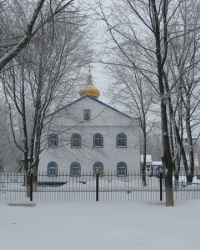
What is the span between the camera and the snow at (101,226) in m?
6.55

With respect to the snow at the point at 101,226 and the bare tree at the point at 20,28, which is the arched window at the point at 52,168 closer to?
the snow at the point at 101,226

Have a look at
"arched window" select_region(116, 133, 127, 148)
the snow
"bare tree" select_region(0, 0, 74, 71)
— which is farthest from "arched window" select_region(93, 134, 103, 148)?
"bare tree" select_region(0, 0, 74, 71)

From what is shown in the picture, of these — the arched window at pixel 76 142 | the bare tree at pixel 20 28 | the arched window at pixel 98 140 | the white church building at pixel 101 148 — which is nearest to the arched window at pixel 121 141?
the white church building at pixel 101 148

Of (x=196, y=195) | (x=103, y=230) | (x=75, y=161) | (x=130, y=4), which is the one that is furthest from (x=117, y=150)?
(x=103, y=230)

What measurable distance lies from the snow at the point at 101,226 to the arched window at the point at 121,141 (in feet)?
56.1

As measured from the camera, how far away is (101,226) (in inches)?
335

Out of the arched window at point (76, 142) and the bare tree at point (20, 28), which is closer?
the bare tree at point (20, 28)

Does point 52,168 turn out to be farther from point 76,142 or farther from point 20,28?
point 20,28

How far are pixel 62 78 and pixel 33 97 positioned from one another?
1793mm

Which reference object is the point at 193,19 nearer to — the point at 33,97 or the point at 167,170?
the point at 167,170

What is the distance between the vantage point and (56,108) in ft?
59.1

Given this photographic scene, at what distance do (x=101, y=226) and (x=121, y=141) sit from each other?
71.3 feet

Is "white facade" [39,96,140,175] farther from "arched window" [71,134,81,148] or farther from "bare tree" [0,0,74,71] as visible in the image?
"bare tree" [0,0,74,71]

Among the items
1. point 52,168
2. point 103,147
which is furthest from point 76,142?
point 52,168
